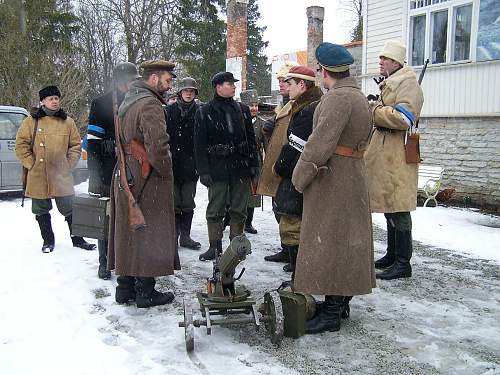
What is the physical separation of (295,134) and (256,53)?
2861cm

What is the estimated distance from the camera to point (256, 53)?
3169 cm

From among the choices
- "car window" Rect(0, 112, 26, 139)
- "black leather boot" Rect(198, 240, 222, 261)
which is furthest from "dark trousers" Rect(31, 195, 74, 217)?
"car window" Rect(0, 112, 26, 139)

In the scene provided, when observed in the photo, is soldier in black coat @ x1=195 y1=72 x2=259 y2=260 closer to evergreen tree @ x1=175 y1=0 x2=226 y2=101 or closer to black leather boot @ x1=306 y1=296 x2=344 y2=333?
black leather boot @ x1=306 y1=296 x2=344 y2=333

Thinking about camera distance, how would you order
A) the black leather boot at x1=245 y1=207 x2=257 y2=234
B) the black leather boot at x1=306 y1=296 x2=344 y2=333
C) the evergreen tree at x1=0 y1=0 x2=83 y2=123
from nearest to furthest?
the black leather boot at x1=306 y1=296 x2=344 y2=333, the black leather boot at x1=245 y1=207 x2=257 y2=234, the evergreen tree at x1=0 y1=0 x2=83 y2=123

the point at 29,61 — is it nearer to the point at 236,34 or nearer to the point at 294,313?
the point at 236,34

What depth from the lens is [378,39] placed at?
12.0m

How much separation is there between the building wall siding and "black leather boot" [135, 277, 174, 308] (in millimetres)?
7540

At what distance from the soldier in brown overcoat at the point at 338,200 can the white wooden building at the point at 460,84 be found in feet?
23.0

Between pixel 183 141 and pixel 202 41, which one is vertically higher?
pixel 202 41

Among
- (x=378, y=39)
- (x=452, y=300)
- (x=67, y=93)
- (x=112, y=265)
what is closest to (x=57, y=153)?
(x=112, y=265)

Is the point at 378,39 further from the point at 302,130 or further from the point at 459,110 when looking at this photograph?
the point at 302,130

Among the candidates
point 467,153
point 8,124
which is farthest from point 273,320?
point 8,124

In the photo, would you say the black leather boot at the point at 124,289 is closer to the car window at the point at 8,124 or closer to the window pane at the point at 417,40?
the car window at the point at 8,124

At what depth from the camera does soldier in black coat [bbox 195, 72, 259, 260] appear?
5238 mm
